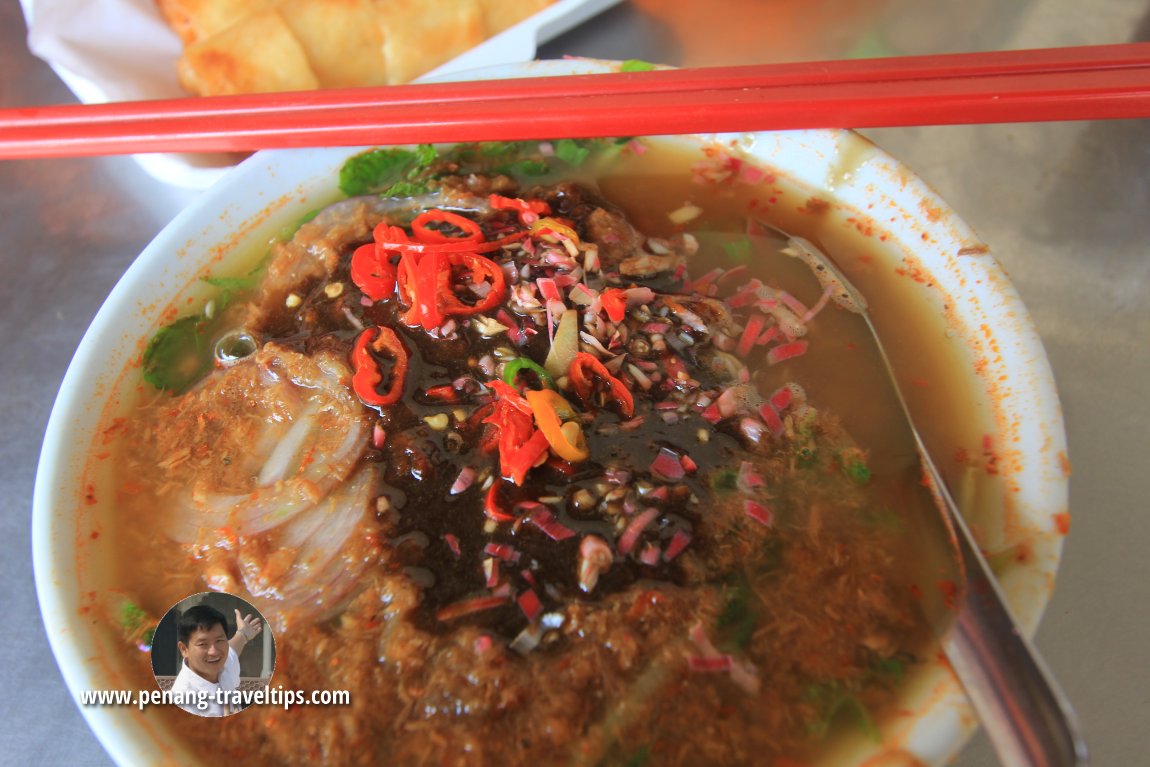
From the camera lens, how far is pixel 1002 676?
130 cm

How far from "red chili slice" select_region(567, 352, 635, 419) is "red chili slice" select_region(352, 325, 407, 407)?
0.45 m

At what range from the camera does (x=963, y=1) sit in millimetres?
3305

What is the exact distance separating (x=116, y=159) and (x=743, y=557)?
3.02m

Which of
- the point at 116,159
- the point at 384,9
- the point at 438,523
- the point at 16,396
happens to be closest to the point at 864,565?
the point at 438,523

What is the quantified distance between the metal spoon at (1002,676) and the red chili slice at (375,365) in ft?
4.41

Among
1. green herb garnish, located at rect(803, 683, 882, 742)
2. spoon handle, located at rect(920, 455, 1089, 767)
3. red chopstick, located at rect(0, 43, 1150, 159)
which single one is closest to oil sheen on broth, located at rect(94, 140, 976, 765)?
green herb garnish, located at rect(803, 683, 882, 742)

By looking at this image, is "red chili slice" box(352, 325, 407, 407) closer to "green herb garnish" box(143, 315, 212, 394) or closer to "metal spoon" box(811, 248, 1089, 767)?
"green herb garnish" box(143, 315, 212, 394)

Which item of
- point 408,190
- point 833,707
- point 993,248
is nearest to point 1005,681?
point 833,707

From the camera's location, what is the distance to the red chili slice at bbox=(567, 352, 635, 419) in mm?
1796

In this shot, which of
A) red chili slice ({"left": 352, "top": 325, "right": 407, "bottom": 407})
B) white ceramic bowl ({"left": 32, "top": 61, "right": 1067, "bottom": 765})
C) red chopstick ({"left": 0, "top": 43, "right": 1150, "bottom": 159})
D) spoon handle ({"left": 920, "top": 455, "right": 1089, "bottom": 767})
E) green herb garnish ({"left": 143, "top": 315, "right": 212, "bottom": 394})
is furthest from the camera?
green herb garnish ({"left": 143, "top": 315, "right": 212, "bottom": 394})

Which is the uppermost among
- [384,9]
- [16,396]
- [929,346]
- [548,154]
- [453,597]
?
[384,9]

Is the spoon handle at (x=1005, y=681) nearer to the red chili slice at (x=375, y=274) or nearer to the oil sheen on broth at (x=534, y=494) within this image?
the oil sheen on broth at (x=534, y=494)

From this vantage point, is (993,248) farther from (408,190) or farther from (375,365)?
(375,365)

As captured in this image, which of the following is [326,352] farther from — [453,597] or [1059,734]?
[1059,734]
